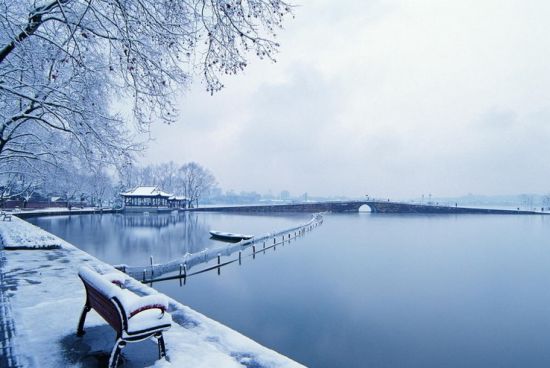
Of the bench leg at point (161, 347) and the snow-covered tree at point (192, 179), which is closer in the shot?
the bench leg at point (161, 347)

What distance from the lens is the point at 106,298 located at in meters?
4.70

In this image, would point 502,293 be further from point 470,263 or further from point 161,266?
point 161,266

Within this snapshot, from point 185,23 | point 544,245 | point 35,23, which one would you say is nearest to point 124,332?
Answer: point 185,23

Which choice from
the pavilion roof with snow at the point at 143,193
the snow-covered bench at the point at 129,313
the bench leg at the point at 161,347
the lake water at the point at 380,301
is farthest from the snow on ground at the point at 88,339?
the pavilion roof with snow at the point at 143,193

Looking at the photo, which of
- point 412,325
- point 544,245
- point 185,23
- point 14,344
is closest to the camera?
point 14,344

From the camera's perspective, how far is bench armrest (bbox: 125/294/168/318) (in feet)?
14.8

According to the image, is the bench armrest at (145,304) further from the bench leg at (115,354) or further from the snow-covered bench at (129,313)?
the bench leg at (115,354)

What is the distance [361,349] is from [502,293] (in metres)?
13.4

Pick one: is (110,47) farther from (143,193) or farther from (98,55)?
(143,193)

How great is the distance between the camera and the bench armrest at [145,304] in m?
4.52

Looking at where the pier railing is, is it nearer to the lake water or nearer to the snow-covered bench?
the lake water

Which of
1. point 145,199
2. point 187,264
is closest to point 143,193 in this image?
point 145,199

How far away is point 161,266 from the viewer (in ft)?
72.3

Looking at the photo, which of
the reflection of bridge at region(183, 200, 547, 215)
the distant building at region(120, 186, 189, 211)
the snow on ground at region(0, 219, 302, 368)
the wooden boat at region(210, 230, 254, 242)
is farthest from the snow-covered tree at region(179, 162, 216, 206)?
the snow on ground at region(0, 219, 302, 368)
